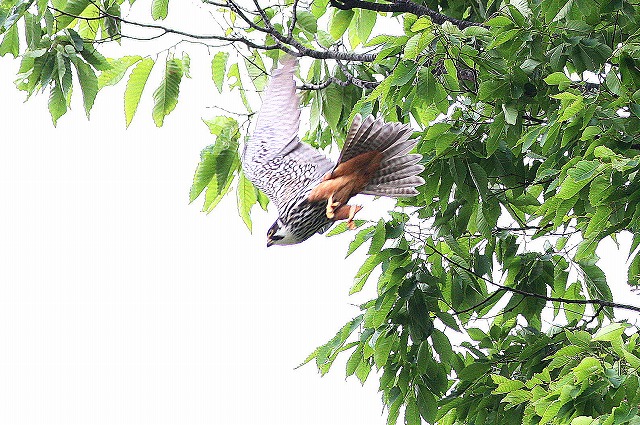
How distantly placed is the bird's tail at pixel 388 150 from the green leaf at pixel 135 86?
139 centimetres

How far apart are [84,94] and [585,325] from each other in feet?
6.86

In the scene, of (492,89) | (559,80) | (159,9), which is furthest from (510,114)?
(159,9)

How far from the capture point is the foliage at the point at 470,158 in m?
2.83

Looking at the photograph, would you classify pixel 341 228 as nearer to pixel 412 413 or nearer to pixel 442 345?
pixel 442 345

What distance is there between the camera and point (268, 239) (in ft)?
7.20

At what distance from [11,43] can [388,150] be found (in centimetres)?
168

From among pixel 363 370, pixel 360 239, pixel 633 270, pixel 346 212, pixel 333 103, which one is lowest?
pixel 633 270

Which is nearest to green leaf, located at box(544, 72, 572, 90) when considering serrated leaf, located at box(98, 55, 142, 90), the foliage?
the foliage

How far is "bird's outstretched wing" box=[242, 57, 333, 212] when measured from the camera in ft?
7.84

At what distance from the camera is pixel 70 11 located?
322 centimetres

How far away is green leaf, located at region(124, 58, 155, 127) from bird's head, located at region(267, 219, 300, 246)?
1271mm

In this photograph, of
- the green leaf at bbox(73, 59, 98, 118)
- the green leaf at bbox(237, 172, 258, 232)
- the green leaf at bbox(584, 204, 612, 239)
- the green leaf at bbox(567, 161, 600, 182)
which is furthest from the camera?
the green leaf at bbox(237, 172, 258, 232)

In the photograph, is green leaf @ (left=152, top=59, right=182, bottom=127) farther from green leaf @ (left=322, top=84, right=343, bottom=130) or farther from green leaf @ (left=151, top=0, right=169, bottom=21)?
green leaf @ (left=322, top=84, right=343, bottom=130)

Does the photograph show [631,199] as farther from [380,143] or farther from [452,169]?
[380,143]
